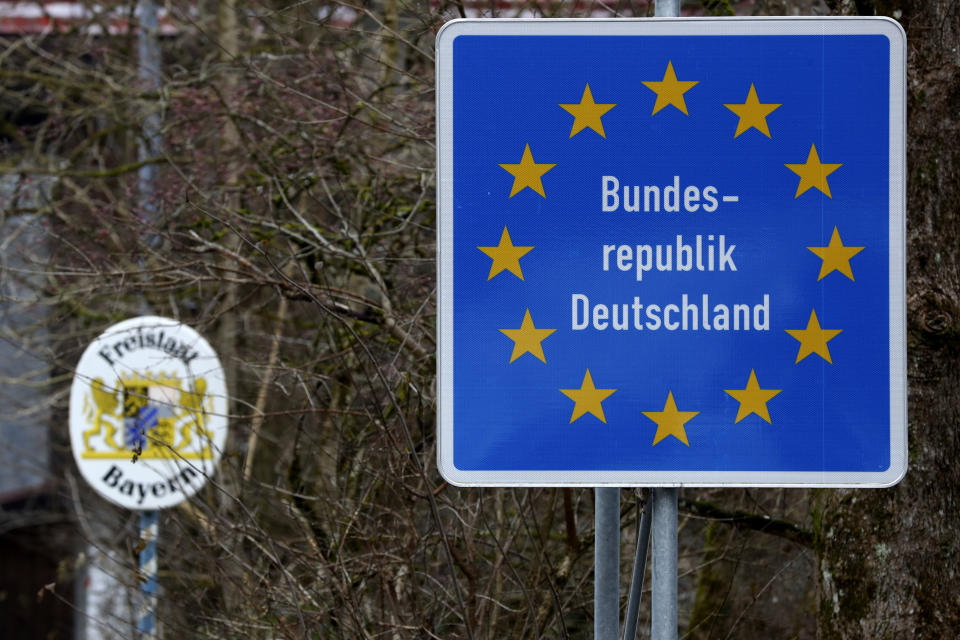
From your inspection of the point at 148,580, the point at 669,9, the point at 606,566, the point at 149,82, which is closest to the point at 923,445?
the point at 606,566

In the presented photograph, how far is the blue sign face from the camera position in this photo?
2137 millimetres

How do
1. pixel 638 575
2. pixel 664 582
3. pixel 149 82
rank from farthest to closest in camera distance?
pixel 149 82 < pixel 638 575 < pixel 664 582

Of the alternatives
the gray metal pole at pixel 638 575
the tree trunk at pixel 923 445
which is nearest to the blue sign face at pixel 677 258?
the gray metal pole at pixel 638 575

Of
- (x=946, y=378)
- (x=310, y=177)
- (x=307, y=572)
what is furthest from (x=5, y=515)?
(x=946, y=378)

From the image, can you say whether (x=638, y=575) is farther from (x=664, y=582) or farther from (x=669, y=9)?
(x=669, y=9)

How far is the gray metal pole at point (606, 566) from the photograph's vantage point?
8.06 ft

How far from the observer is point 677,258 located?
2.15 meters

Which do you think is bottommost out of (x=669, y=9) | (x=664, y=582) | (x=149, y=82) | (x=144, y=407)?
(x=664, y=582)

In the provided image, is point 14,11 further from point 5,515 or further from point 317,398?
point 317,398

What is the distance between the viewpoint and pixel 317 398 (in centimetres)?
529

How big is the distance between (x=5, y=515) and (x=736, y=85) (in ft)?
59.1

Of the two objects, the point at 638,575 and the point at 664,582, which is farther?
the point at 638,575

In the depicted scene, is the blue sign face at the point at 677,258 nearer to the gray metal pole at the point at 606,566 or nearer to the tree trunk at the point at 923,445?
the gray metal pole at the point at 606,566

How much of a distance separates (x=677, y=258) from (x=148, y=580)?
2915mm
